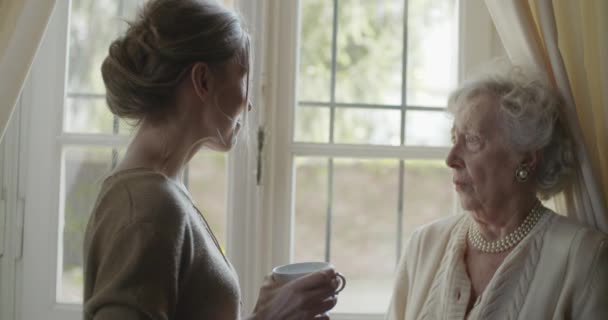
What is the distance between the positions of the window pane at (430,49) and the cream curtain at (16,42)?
111cm

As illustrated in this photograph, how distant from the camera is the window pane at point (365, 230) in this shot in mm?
1982

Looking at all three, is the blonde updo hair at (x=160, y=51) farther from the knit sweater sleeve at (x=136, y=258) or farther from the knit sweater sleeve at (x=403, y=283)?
the knit sweater sleeve at (x=403, y=283)

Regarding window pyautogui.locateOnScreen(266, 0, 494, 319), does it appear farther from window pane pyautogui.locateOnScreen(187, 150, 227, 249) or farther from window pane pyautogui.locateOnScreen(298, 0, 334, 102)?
window pane pyautogui.locateOnScreen(187, 150, 227, 249)

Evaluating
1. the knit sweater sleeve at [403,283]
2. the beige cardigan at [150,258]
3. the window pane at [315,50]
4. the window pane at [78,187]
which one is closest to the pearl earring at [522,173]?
the knit sweater sleeve at [403,283]

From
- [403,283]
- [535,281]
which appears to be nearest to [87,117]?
[403,283]

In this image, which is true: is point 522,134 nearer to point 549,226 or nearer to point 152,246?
point 549,226

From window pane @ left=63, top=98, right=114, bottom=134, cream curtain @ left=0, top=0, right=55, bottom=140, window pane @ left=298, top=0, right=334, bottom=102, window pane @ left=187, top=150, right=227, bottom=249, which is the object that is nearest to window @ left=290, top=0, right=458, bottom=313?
window pane @ left=298, top=0, right=334, bottom=102

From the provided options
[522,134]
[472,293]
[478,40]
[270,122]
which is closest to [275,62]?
[270,122]

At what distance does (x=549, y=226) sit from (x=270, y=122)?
0.87 m

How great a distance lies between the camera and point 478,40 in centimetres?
196

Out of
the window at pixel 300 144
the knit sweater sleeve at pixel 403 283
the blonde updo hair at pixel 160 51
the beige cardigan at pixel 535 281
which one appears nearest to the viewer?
the blonde updo hair at pixel 160 51

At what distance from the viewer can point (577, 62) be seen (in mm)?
1583

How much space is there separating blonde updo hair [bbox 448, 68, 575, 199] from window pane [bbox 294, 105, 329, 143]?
1.69ft

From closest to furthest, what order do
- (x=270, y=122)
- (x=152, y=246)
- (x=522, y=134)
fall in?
(x=152, y=246) → (x=522, y=134) → (x=270, y=122)
